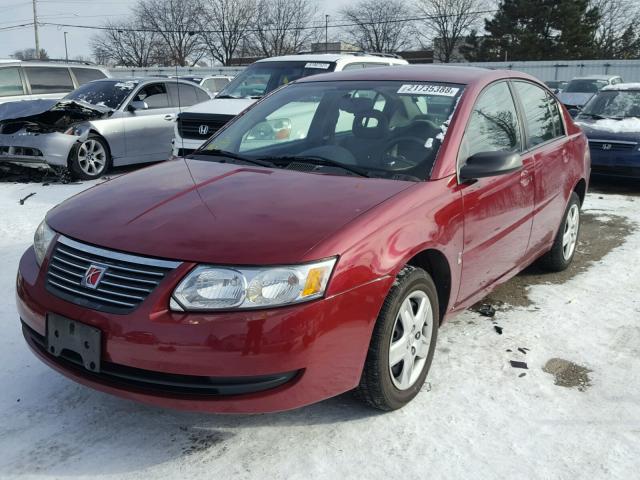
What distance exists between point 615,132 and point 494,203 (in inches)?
248

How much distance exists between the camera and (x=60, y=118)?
9.32 m

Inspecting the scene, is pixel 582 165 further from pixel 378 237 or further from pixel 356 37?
pixel 356 37

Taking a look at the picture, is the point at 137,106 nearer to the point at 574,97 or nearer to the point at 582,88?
the point at 574,97

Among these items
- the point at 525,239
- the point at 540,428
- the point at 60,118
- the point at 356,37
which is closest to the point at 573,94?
the point at 60,118

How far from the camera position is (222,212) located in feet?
9.00

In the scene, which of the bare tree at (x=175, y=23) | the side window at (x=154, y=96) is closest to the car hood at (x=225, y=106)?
the side window at (x=154, y=96)

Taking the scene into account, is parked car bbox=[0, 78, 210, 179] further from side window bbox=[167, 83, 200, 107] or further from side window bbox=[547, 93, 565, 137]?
side window bbox=[547, 93, 565, 137]

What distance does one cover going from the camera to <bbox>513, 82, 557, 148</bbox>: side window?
424 cm

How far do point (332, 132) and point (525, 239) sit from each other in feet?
4.79

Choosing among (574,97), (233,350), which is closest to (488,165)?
(233,350)

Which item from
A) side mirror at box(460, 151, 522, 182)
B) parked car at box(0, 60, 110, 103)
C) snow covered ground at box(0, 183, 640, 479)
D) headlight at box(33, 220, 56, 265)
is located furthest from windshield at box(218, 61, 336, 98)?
headlight at box(33, 220, 56, 265)

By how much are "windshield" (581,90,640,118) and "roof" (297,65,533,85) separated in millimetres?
6250

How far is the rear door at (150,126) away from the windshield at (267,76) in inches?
54.5

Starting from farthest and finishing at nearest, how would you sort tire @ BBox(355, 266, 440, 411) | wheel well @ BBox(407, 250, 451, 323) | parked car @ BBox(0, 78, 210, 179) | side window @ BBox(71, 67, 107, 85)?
side window @ BBox(71, 67, 107, 85) < parked car @ BBox(0, 78, 210, 179) < wheel well @ BBox(407, 250, 451, 323) < tire @ BBox(355, 266, 440, 411)
